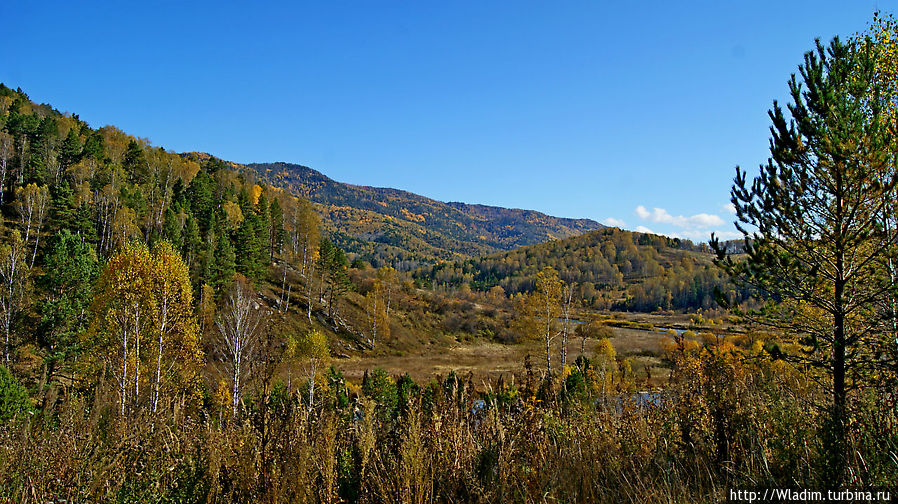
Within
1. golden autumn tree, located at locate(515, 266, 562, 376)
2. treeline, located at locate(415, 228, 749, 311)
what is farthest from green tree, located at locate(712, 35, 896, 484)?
treeline, located at locate(415, 228, 749, 311)

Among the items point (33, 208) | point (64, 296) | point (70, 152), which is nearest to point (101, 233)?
point (33, 208)

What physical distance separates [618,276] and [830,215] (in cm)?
17444

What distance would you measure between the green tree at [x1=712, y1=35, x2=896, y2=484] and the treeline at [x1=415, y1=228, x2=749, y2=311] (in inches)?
4664

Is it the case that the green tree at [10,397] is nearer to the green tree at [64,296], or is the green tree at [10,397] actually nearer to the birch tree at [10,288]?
the green tree at [64,296]

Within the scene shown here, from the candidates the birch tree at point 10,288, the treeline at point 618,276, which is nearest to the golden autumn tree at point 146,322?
the birch tree at point 10,288

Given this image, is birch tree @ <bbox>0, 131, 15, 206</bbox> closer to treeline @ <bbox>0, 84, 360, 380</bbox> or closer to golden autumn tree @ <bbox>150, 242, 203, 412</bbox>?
treeline @ <bbox>0, 84, 360, 380</bbox>

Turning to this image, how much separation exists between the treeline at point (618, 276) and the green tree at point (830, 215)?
389ft

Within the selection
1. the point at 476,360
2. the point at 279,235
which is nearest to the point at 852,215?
the point at 476,360

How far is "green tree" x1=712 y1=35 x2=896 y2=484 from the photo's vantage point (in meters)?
6.21

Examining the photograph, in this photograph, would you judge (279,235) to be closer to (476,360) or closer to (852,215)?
(476,360)

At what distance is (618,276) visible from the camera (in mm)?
170625

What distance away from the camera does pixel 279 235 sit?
2453 inches

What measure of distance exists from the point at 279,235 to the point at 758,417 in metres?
64.0

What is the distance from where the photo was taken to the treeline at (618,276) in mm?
136625
